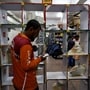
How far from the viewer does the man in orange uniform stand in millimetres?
2344

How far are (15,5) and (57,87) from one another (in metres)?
1.55

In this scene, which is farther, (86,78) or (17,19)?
(17,19)

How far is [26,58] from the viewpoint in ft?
7.63

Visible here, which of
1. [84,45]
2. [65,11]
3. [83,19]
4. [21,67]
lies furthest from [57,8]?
[21,67]

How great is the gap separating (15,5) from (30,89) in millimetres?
1518

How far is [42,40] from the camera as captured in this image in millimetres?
3641

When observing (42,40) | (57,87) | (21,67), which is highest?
(42,40)

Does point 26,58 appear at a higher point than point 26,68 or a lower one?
higher

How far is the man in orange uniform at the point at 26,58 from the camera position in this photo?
92.3 inches

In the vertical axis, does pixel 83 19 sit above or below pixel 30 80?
above

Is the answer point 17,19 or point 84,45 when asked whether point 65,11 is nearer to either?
point 84,45

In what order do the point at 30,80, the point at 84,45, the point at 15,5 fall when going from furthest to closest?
the point at 84,45
the point at 15,5
the point at 30,80

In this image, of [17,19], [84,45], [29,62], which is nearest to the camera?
[29,62]

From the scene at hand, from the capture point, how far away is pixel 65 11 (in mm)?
3656
